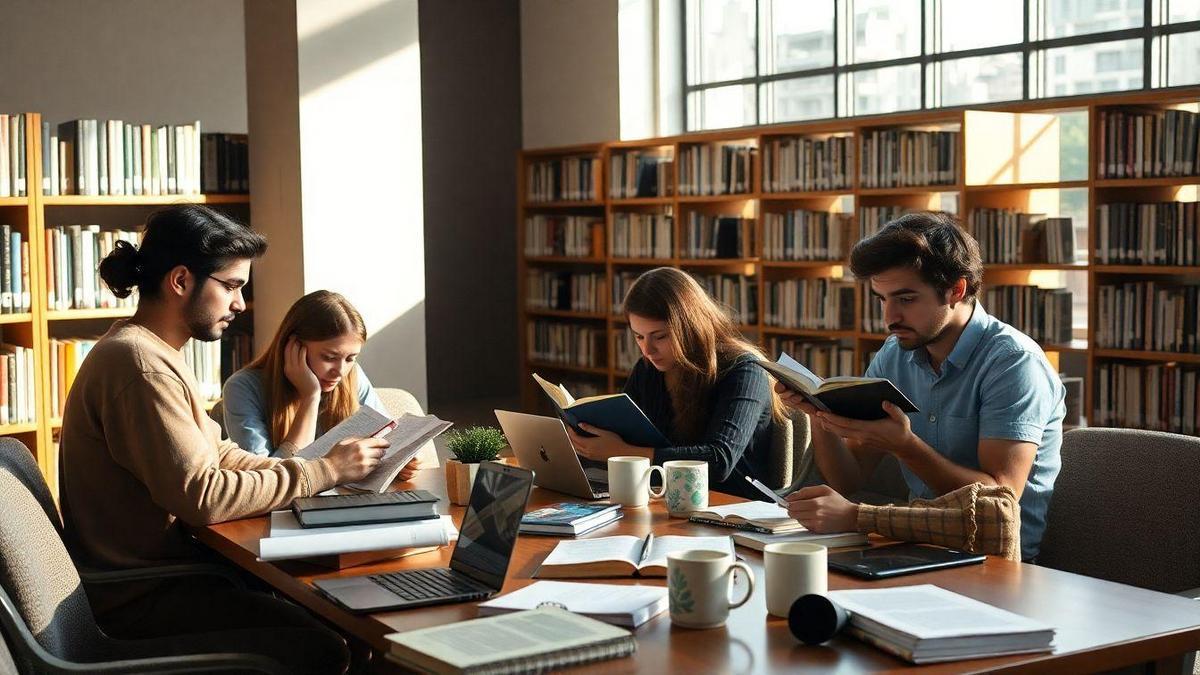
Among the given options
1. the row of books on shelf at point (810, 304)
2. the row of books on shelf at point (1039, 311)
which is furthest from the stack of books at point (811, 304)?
the row of books on shelf at point (1039, 311)

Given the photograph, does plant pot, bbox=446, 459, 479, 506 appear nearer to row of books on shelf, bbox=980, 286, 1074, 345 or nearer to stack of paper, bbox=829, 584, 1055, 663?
stack of paper, bbox=829, 584, 1055, 663

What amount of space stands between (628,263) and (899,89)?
1.78m

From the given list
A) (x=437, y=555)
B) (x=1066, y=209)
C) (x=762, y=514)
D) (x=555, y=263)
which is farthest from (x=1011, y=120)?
(x=437, y=555)

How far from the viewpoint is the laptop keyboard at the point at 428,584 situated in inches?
71.7

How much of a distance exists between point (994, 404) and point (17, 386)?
3.73m

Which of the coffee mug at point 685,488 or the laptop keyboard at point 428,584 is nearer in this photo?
the laptop keyboard at point 428,584

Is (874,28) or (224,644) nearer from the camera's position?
(224,644)

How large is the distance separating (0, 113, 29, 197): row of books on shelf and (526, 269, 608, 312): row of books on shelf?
11.4ft

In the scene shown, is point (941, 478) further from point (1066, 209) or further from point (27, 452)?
point (1066, 209)

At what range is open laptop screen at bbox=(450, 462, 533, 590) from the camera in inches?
72.7

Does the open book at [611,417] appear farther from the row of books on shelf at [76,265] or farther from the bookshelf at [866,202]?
the bookshelf at [866,202]

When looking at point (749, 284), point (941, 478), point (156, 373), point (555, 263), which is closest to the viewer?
point (156, 373)

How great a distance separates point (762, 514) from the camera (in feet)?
7.54

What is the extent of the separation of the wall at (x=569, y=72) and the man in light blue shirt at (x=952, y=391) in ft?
16.9
